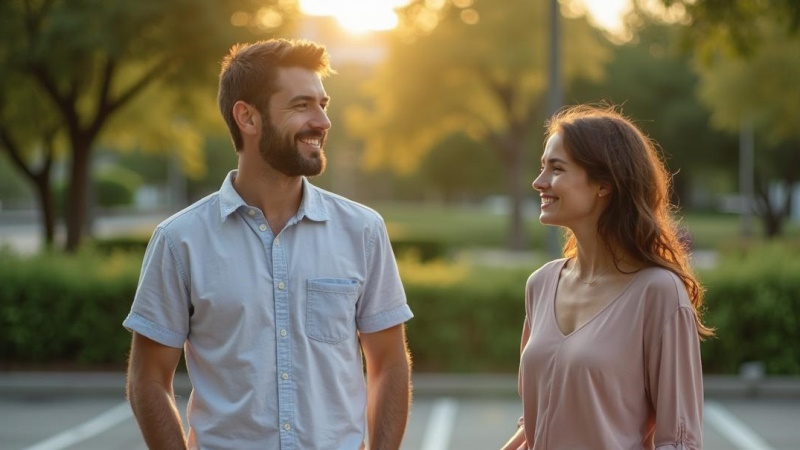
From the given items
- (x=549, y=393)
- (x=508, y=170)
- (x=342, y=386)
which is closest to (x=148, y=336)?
(x=342, y=386)

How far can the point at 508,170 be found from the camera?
4253 cm

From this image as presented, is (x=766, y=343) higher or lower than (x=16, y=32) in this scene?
lower

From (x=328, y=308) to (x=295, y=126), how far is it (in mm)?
528

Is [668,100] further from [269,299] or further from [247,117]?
[269,299]

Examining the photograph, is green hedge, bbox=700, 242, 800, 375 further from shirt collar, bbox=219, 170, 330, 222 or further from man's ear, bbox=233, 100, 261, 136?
man's ear, bbox=233, 100, 261, 136

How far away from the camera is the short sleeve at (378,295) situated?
11.3 ft

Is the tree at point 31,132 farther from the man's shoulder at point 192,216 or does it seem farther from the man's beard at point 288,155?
the man's beard at point 288,155

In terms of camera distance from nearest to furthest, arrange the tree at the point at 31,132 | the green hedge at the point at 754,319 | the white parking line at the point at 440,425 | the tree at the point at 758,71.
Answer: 1. the white parking line at the point at 440,425
2. the tree at the point at 758,71
3. the green hedge at the point at 754,319
4. the tree at the point at 31,132

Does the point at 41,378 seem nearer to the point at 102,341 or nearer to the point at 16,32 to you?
the point at 102,341

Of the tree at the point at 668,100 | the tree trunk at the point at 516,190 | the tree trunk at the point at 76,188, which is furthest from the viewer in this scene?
the tree at the point at 668,100

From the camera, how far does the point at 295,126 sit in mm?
3330

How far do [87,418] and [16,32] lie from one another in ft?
34.1

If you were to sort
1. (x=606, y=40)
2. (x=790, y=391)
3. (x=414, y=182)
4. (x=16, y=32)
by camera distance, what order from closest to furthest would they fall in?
(x=790, y=391) → (x=16, y=32) → (x=606, y=40) → (x=414, y=182)

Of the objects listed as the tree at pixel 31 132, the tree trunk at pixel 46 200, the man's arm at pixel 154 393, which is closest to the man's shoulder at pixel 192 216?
the man's arm at pixel 154 393
